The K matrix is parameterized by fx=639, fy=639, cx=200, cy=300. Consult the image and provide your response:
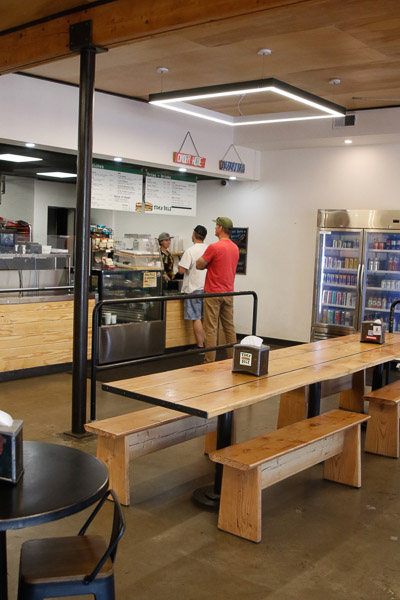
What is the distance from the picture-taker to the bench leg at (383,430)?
478 centimetres

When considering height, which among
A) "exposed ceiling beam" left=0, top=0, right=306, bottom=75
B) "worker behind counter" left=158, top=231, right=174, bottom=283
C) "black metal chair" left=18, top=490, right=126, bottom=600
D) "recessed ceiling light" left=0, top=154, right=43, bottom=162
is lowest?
"black metal chair" left=18, top=490, right=126, bottom=600

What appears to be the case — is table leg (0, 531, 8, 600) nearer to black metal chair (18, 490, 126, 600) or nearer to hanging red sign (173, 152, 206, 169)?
black metal chair (18, 490, 126, 600)

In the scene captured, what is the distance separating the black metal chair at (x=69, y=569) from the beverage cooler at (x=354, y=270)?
22.3ft

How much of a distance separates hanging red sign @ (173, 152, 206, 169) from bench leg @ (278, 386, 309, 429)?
413 centimetres

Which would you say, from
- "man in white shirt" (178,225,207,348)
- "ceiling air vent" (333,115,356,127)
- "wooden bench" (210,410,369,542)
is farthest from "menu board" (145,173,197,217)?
"wooden bench" (210,410,369,542)

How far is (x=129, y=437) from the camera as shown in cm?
370

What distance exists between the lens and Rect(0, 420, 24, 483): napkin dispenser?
6.65ft

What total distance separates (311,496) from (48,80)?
5.00 metres

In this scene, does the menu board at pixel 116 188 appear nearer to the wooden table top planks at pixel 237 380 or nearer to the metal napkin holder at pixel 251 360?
the wooden table top planks at pixel 237 380

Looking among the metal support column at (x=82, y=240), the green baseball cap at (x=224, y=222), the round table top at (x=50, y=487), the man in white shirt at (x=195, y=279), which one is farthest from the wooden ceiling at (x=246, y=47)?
the round table top at (x=50, y=487)

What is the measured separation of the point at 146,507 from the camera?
3742 mm

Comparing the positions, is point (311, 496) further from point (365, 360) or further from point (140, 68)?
point (140, 68)

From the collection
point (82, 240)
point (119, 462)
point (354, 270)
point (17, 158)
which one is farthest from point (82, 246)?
point (354, 270)

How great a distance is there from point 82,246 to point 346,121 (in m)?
4.78
